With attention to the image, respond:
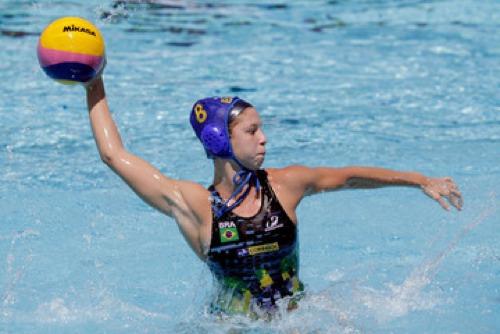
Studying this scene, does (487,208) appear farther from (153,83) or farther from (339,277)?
(153,83)

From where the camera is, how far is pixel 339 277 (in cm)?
574

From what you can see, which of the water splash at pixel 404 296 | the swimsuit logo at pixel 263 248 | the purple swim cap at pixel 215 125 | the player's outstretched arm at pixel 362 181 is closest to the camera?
the purple swim cap at pixel 215 125

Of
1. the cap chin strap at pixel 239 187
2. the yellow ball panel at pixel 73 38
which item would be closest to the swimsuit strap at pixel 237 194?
the cap chin strap at pixel 239 187

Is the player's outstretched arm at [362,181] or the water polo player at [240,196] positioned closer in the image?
the water polo player at [240,196]

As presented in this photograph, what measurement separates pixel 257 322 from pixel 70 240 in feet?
8.00

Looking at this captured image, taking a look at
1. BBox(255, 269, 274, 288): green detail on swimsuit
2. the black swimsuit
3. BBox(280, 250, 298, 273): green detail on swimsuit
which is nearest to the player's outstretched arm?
the black swimsuit

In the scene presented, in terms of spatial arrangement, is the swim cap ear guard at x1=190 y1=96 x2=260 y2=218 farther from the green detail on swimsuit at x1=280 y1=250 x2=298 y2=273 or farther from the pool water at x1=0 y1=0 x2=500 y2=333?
the pool water at x1=0 y1=0 x2=500 y2=333

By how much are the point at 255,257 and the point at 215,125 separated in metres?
0.57

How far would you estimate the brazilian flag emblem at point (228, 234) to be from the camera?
13.4 ft

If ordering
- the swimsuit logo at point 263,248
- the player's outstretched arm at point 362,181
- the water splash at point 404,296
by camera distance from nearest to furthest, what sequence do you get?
the swimsuit logo at point 263,248 → the player's outstretched arm at point 362,181 → the water splash at point 404,296

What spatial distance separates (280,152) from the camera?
25.3 feet

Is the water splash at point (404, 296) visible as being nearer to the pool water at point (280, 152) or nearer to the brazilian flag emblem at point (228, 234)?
the pool water at point (280, 152)

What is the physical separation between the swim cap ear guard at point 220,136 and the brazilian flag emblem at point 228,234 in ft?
0.21

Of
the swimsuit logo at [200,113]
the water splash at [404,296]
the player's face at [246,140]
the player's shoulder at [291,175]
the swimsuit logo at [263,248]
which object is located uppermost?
the swimsuit logo at [200,113]
